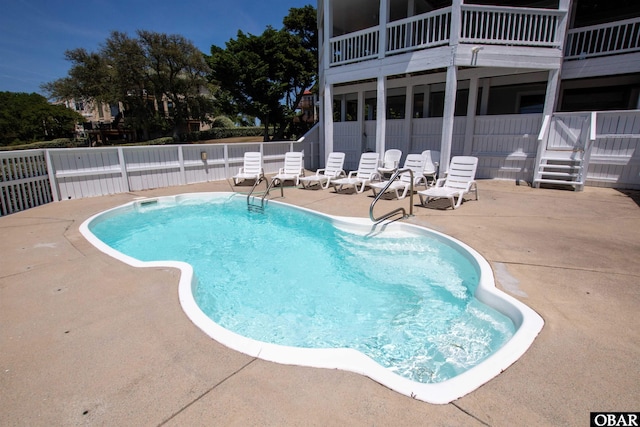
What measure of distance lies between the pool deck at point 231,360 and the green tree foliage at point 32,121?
4678 centimetres

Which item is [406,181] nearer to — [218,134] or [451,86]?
[451,86]

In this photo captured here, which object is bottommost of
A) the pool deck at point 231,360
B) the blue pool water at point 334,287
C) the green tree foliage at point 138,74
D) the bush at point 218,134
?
the blue pool water at point 334,287

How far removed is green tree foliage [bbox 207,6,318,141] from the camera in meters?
19.0

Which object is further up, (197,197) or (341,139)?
(341,139)

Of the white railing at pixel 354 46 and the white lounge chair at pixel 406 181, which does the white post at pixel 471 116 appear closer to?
the white lounge chair at pixel 406 181

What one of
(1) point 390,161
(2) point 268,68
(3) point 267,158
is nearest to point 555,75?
(1) point 390,161

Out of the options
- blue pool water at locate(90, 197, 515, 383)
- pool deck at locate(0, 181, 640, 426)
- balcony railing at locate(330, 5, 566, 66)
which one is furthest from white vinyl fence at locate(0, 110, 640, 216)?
pool deck at locate(0, 181, 640, 426)

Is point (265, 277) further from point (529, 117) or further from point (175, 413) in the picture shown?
point (529, 117)

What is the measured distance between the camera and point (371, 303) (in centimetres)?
384

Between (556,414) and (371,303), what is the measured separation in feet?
7.37

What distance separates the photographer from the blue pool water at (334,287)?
2.90 meters

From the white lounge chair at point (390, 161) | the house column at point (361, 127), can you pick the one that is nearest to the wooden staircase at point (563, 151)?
the white lounge chair at point (390, 161)

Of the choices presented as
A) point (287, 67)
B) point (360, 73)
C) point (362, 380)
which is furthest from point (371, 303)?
point (287, 67)

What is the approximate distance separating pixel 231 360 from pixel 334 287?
2.29m
